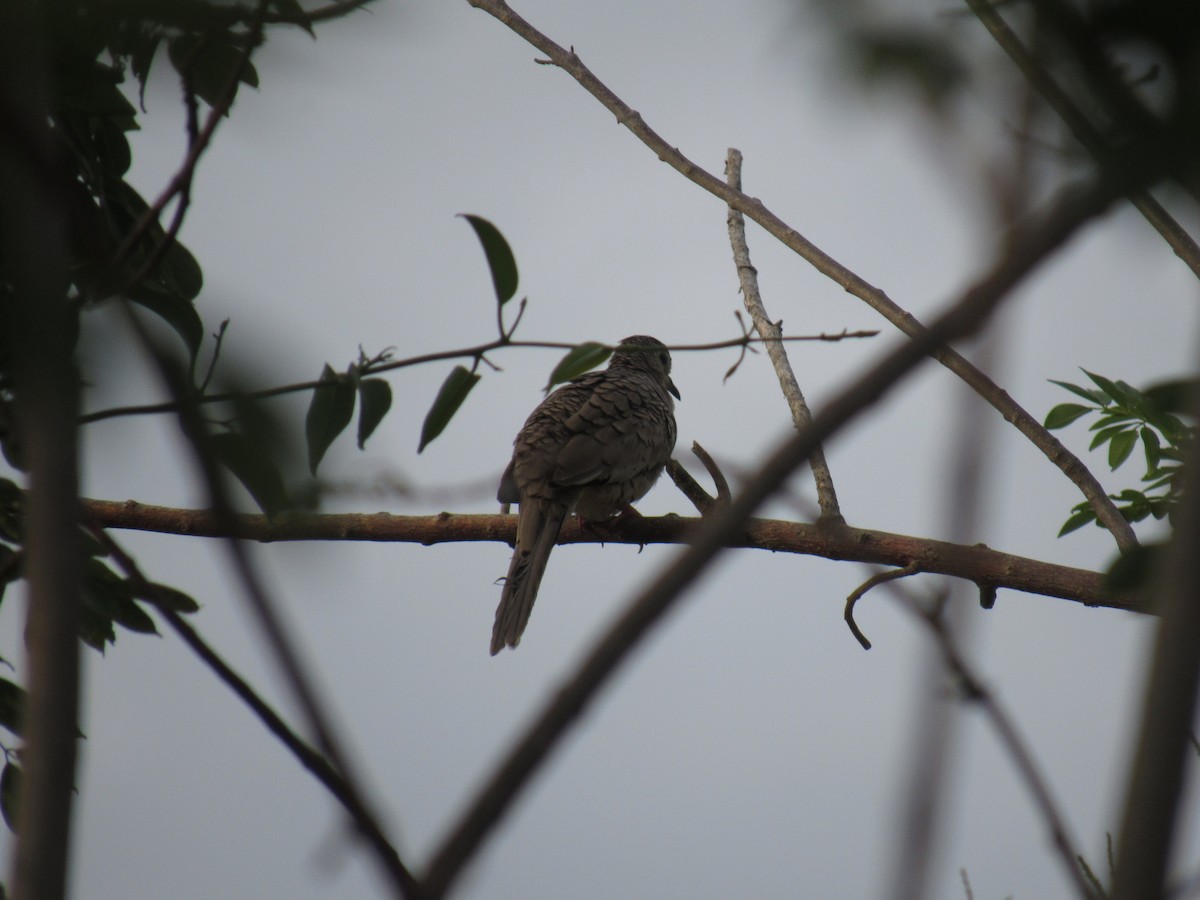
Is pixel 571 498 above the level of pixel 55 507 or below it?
above

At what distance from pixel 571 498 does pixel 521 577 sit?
534 mm

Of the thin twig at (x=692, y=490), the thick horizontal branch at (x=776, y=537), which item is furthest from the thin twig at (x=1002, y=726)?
the thin twig at (x=692, y=490)

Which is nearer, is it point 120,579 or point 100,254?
point 100,254

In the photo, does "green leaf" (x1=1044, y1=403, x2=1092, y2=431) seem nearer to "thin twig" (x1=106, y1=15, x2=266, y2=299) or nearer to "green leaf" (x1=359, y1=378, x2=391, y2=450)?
"green leaf" (x1=359, y1=378, x2=391, y2=450)

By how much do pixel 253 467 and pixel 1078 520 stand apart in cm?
276

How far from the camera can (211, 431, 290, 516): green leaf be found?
4.40 ft

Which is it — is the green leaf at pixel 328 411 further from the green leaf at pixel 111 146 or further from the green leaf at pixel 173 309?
the green leaf at pixel 111 146

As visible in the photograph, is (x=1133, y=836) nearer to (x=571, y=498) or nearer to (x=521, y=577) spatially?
(x=521, y=577)

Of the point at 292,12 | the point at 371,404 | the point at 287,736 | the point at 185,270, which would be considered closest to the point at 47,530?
the point at 287,736

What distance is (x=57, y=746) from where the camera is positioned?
0.92 m

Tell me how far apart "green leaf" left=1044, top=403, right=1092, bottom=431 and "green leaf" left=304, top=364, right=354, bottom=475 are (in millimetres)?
2408

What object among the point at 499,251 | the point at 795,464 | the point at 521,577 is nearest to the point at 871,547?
the point at 521,577

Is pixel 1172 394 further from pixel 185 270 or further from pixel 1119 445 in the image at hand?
pixel 1119 445

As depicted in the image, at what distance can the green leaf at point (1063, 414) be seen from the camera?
3.46m
